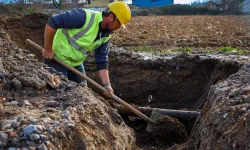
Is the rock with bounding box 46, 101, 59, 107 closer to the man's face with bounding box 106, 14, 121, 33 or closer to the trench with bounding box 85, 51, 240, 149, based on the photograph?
the man's face with bounding box 106, 14, 121, 33

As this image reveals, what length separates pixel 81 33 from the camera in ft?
15.2

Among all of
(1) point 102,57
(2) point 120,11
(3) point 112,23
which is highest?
(2) point 120,11

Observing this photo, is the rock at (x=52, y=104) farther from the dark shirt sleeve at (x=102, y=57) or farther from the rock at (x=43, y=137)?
the dark shirt sleeve at (x=102, y=57)

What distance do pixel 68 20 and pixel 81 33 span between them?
0.29 m

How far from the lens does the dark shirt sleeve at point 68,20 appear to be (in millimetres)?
4408

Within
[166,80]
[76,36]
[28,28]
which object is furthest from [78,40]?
[28,28]

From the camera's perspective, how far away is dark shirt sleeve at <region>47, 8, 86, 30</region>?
441cm

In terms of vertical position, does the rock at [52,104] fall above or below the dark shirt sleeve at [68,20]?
below

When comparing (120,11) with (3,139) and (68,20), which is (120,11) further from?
(3,139)

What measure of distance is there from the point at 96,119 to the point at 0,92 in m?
1.06

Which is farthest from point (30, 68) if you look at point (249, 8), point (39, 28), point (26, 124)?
point (249, 8)

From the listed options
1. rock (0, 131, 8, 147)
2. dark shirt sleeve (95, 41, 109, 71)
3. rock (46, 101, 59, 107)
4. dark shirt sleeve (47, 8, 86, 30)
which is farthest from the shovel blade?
rock (0, 131, 8, 147)

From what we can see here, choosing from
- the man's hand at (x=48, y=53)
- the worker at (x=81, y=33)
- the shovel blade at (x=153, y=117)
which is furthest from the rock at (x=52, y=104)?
the shovel blade at (x=153, y=117)

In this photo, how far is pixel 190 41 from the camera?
44.0ft
